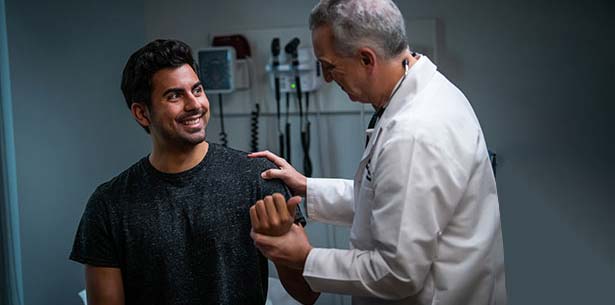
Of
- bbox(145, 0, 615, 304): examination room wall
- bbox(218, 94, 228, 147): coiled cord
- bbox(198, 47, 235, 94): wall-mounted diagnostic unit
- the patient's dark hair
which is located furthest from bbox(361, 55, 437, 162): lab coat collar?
bbox(218, 94, 228, 147): coiled cord

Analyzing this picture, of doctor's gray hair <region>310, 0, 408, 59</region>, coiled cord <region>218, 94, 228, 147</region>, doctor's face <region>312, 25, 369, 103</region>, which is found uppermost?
doctor's gray hair <region>310, 0, 408, 59</region>

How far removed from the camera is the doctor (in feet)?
3.49

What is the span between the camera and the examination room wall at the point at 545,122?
217 cm

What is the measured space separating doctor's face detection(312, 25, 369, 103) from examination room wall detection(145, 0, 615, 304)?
46.0 inches

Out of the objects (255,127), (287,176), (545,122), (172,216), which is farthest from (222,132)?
(545,122)

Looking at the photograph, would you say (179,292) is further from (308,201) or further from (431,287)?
(431,287)

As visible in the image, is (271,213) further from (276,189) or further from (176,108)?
(176,108)

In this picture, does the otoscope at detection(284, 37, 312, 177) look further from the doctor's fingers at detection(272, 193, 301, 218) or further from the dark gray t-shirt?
the doctor's fingers at detection(272, 193, 301, 218)

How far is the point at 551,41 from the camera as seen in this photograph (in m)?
2.18

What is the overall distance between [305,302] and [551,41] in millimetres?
1414

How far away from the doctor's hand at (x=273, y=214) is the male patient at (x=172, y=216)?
212 mm

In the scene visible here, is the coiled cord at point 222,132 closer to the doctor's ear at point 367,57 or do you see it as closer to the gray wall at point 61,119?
the gray wall at point 61,119

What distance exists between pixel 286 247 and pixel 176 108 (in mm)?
433

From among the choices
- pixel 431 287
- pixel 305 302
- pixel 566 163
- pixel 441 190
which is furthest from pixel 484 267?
pixel 566 163
